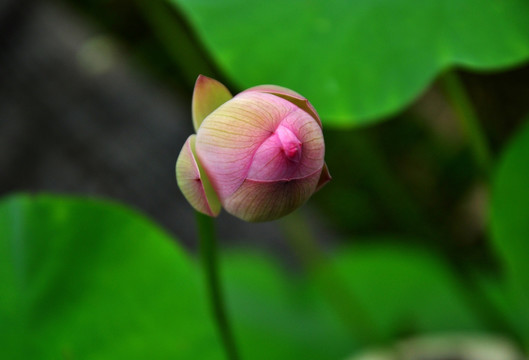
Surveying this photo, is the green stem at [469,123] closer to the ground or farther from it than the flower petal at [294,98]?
closer to the ground

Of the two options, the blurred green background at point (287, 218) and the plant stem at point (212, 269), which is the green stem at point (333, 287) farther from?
the plant stem at point (212, 269)

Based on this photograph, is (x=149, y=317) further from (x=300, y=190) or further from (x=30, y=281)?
(x=300, y=190)

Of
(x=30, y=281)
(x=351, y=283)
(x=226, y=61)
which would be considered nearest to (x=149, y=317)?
(x=30, y=281)

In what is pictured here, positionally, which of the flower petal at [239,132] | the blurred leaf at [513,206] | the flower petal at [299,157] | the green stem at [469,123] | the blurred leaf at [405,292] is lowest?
the blurred leaf at [405,292]

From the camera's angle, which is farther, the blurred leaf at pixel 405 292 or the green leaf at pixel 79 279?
the blurred leaf at pixel 405 292

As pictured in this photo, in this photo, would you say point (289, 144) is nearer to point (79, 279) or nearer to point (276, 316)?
point (79, 279)

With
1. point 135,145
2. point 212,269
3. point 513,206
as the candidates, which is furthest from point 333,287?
point 135,145

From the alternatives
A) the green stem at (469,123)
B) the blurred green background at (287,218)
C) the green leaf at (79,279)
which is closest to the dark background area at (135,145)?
the blurred green background at (287,218)

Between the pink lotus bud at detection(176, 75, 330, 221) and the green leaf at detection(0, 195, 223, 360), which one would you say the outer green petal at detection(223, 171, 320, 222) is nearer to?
the pink lotus bud at detection(176, 75, 330, 221)
